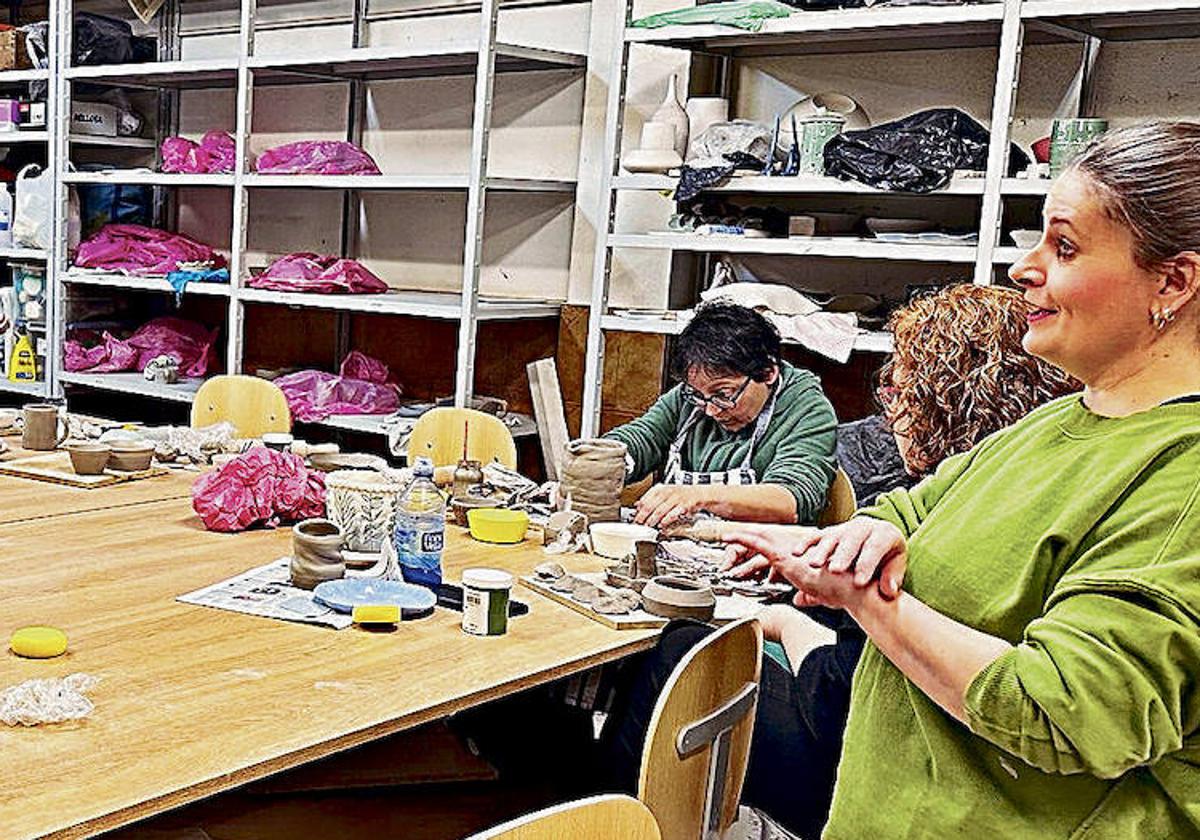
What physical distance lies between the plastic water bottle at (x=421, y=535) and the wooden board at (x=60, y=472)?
1.04 metres

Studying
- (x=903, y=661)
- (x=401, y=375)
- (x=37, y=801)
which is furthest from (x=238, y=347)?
(x=903, y=661)

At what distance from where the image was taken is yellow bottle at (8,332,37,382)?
5.32 metres

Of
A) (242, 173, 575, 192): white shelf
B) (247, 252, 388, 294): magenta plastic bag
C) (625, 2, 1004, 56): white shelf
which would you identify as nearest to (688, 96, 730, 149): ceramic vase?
(625, 2, 1004, 56): white shelf

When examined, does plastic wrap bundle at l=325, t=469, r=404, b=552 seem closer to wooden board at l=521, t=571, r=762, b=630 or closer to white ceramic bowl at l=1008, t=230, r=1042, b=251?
wooden board at l=521, t=571, r=762, b=630

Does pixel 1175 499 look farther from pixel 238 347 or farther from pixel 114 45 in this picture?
pixel 114 45

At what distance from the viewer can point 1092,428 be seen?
124 centimetres

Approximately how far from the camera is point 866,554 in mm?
1300

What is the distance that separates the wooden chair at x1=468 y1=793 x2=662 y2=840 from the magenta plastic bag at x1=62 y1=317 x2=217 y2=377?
4.45 m

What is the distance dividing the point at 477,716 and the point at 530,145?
2.58 m

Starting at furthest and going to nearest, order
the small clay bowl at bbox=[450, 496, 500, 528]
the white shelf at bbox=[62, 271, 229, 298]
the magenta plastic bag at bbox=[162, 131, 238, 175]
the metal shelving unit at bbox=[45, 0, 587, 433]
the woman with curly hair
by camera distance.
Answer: the magenta plastic bag at bbox=[162, 131, 238, 175], the white shelf at bbox=[62, 271, 229, 298], the metal shelving unit at bbox=[45, 0, 587, 433], the small clay bowl at bbox=[450, 496, 500, 528], the woman with curly hair

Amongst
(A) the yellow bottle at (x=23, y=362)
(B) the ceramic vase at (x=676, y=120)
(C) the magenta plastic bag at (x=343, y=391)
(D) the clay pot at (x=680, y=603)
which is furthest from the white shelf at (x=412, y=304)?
(D) the clay pot at (x=680, y=603)

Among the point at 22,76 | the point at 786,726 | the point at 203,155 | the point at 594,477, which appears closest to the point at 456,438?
the point at 594,477

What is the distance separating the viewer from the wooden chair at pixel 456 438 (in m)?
3.51

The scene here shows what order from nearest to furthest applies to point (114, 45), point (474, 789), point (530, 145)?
1. point (474, 789)
2. point (530, 145)
3. point (114, 45)
